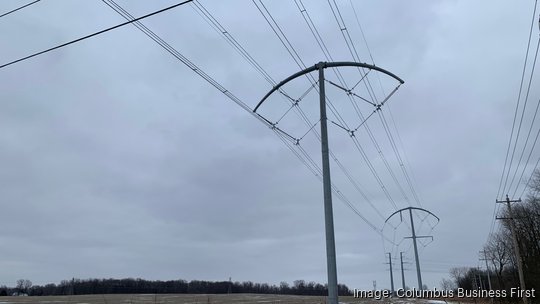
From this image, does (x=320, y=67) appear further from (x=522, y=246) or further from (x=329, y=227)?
(x=522, y=246)

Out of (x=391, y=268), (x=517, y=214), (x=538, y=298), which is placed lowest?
(x=538, y=298)

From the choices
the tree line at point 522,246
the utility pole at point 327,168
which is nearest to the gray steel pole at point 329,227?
the utility pole at point 327,168

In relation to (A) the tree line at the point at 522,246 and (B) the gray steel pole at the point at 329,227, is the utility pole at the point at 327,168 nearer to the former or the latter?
(B) the gray steel pole at the point at 329,227

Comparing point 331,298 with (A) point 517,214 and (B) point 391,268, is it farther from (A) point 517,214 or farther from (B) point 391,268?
(B) point 391,268

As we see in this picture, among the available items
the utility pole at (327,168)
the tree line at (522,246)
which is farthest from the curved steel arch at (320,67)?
the tree line at (522,246)

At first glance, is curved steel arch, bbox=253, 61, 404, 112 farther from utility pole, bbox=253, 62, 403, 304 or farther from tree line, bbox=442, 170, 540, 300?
tree line, bbox=442, 170, 540, 300

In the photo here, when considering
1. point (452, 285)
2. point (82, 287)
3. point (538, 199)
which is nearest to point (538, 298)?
point (538, 199)

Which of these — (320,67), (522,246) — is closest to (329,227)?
(320,67)

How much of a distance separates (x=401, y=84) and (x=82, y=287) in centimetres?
20338

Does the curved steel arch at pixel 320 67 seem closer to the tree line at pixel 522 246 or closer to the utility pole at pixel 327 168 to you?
the utility pole at pixel 327 168

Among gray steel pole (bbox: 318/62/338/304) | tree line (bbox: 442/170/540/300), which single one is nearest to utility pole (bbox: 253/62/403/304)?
gray steel pole (bbox: 318/62/338/304)

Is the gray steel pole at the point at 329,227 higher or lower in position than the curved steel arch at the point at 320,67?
lower

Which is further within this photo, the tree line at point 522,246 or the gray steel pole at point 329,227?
the tree line at point 522,246

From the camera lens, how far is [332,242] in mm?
16531
